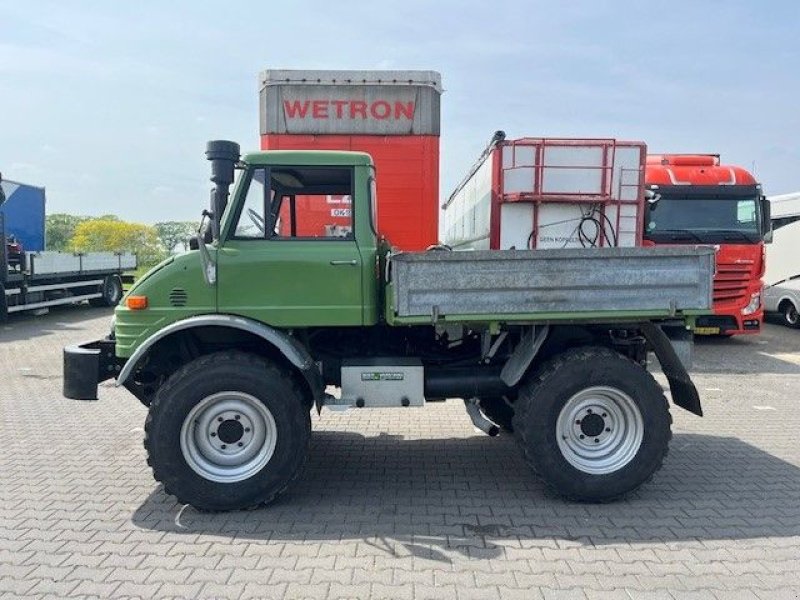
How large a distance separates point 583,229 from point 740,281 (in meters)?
5.00

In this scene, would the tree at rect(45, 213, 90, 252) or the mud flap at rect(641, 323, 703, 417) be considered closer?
the mud flap at rect(641, 323, 703, 417)

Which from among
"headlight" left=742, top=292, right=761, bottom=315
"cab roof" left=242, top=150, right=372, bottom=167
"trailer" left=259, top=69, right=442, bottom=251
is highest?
"trailer" left=259, top=69, right=442, bottom=251

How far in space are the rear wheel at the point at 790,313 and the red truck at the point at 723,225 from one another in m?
5.16

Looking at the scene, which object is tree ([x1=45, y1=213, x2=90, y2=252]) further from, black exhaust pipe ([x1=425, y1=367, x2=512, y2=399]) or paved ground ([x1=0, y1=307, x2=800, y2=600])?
black exhaust pipe ([x1=425, y1=367, x2=512, y2=399])

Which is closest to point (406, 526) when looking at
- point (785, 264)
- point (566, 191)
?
point (566, 191)

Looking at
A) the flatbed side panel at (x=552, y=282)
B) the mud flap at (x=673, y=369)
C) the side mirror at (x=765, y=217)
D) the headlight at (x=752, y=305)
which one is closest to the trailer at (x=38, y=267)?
the flatbed side panel at (x=552, y=282)

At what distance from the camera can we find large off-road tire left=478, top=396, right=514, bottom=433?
224 inches

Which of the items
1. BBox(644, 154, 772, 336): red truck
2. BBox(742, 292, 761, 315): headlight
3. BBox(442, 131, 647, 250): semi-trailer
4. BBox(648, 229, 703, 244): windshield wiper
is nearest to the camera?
BBox(442, 131, 647, 250): semi-trailer

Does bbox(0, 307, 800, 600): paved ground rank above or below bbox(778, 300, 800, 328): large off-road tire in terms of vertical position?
below

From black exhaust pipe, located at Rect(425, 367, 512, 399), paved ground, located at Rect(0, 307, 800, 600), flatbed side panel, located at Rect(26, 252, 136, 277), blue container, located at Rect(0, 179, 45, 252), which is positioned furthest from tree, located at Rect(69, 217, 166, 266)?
black exhaust pipe, located at Rect(425, 367, 512, 399)

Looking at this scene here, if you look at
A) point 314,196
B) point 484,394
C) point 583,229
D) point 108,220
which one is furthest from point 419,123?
point 108,220

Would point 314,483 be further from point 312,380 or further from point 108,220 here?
point 108,220

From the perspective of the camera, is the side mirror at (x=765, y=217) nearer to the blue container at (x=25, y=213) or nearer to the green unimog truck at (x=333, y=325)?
the green unimog truck at (x=333, y=325)

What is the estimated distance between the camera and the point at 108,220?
126 feet
